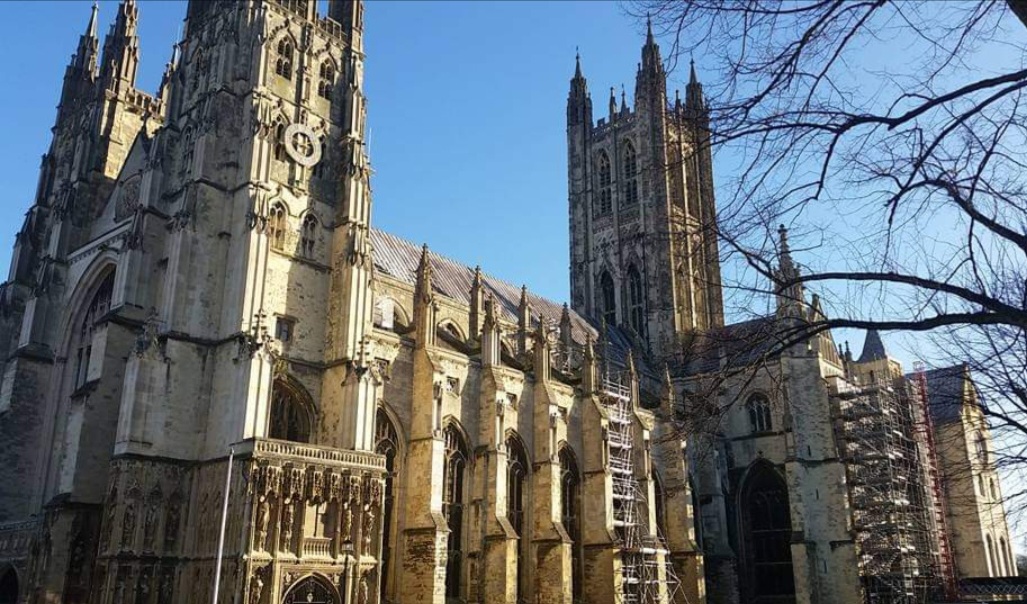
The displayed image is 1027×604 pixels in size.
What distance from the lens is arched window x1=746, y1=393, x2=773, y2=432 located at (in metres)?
49.3

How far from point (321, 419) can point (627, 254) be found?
33.1m

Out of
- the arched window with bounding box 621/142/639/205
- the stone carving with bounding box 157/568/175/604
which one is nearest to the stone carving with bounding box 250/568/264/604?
the stone carving with bounding box 157/568/175/604

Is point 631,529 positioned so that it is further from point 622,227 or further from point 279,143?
point 622,227

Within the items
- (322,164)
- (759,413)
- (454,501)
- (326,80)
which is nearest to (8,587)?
(454,501)

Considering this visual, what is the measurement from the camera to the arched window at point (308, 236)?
3203 cm

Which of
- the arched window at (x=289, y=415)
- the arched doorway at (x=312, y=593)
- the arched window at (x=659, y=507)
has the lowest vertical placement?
the arched doorway at (x=312, y=593)

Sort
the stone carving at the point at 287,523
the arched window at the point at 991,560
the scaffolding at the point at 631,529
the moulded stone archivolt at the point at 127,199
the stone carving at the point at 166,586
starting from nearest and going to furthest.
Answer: the stone carving at the point at 287,523 → the stone carving at the point at 166,586 → the moulded stone archivolt at the point at 127,199 → the scaffolding at the point at 631,529 → the arched window at the point at 991,560

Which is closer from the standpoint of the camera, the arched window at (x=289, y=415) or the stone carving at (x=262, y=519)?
the stone carving at (x=262, y=519)

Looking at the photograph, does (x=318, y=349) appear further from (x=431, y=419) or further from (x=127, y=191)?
(x=127, y=191)

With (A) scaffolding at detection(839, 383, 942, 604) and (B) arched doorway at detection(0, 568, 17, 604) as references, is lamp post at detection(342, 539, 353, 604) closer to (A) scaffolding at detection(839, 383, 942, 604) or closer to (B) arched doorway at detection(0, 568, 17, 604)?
(B) arched doorway at detection(0, 568, 17, 604)

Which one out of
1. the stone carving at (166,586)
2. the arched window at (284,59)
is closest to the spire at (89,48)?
the arched window at (284,59)

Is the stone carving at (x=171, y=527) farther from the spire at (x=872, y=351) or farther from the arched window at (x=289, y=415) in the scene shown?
the spire at (x=872, y=351)

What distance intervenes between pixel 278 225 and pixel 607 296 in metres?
33.3

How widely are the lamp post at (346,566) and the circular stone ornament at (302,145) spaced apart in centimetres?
1398
